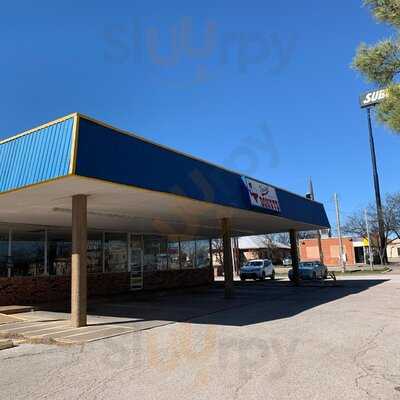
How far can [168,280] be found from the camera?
98.2 feet

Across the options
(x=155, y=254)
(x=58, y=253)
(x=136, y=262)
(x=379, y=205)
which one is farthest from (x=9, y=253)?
(x=379, y=205)

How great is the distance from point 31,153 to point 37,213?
619cm

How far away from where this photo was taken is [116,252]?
86.0ft

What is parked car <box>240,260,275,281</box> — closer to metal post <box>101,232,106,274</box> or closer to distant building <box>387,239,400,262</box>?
metal post <box>101,232,106,274</box>

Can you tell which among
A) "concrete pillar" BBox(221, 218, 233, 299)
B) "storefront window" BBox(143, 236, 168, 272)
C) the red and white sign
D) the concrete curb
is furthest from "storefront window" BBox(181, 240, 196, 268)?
the concrete curb

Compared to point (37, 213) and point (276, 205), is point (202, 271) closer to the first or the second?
point (276, 205)

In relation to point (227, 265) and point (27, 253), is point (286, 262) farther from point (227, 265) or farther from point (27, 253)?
point (27, 253)

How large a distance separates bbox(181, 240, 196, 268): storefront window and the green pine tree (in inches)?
915

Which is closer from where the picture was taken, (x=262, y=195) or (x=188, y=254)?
(x=262, y=195)

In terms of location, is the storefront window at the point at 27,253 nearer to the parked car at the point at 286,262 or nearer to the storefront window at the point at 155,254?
the storefront window at the point at 155,254

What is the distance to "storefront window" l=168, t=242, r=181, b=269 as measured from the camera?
30.6 m

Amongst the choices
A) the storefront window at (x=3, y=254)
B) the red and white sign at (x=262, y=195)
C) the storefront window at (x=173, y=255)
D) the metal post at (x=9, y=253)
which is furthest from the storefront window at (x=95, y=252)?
the red and white sign at (x=262, y=195)

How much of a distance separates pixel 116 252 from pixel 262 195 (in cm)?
967

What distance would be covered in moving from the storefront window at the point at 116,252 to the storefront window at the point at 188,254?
19.6ft
